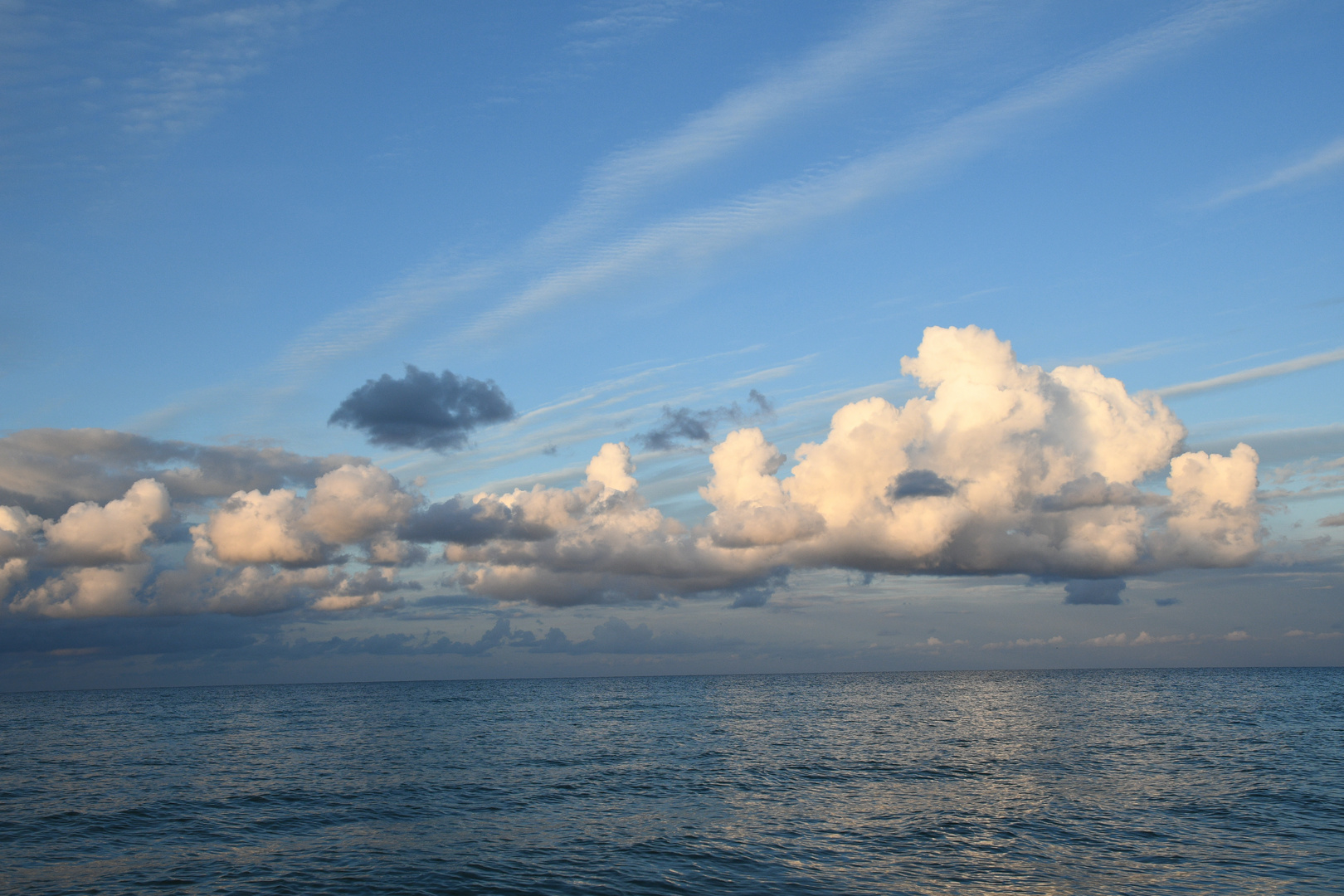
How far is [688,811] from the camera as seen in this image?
43438 mm

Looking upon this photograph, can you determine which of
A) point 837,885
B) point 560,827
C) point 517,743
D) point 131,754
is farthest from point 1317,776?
point 131,754

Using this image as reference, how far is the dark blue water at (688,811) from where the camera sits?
31203 millimetres

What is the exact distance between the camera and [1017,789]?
4869cm

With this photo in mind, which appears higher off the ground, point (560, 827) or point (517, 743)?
point (560, 827)

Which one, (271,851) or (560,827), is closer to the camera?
(271,851)

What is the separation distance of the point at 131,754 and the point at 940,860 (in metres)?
71.1

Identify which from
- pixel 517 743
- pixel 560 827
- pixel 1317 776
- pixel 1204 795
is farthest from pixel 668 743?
pixel 1317 776

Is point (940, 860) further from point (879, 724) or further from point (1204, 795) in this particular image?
point (879, 724)

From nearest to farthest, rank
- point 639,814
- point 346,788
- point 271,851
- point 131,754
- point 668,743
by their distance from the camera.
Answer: point 271,851 → point 639,814 → point 346,788 → point 131,754 → point 668,743

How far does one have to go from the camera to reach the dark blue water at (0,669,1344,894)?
31.2 m

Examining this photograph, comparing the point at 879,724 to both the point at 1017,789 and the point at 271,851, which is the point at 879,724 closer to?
the point at 1017,789

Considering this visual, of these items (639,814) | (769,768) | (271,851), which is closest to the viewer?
(271,851)

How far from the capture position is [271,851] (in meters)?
35.6

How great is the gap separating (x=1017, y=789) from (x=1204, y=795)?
10.1 m
